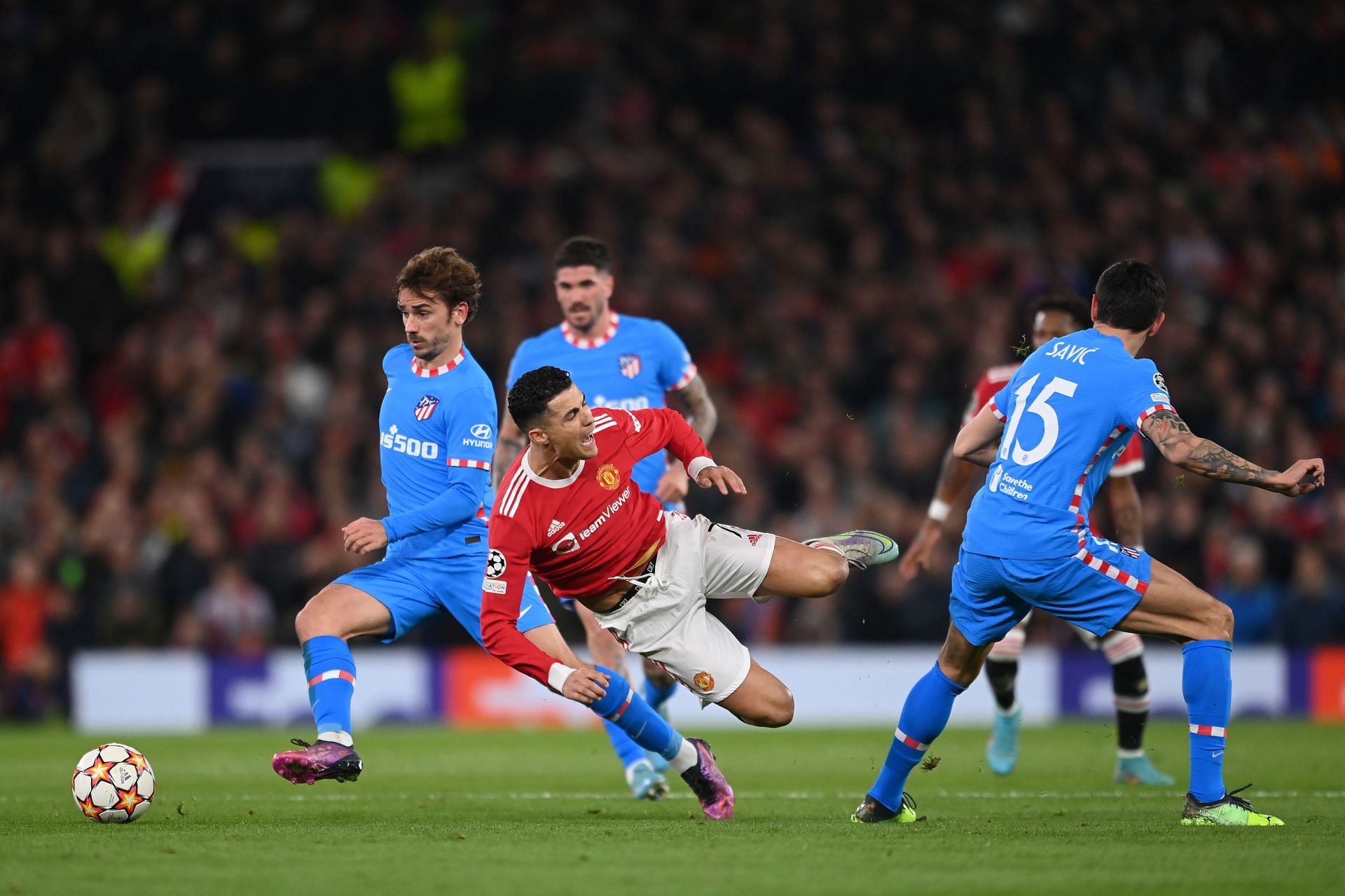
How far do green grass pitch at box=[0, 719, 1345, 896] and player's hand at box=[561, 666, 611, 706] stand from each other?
1.89 ft

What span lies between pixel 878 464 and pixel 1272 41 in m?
7.05

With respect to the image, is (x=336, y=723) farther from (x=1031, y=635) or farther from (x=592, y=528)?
(x=1031, y=635)

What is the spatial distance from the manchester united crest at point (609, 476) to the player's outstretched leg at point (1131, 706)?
358cm

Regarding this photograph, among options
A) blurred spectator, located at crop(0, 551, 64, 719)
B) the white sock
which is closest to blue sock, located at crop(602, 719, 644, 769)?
the white sock

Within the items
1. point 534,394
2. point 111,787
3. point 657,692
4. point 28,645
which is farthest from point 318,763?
point 28,645

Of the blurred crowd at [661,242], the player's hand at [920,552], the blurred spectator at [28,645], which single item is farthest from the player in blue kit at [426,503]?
the blurred spectator at [28,645]

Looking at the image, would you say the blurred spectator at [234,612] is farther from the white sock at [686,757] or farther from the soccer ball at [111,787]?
the white sock at [686,757]

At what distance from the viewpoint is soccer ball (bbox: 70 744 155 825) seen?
753 centimetres

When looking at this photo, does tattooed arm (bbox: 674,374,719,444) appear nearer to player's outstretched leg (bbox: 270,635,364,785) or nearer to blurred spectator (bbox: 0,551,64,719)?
player's outstretched leg (bbox: 270,635,364,785)

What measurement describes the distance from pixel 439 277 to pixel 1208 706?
158 inches

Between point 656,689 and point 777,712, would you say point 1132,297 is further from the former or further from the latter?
point 656,689

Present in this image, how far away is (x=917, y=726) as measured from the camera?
734 cm

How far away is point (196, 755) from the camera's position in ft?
39.6

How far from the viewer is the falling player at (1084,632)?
9469 mm
